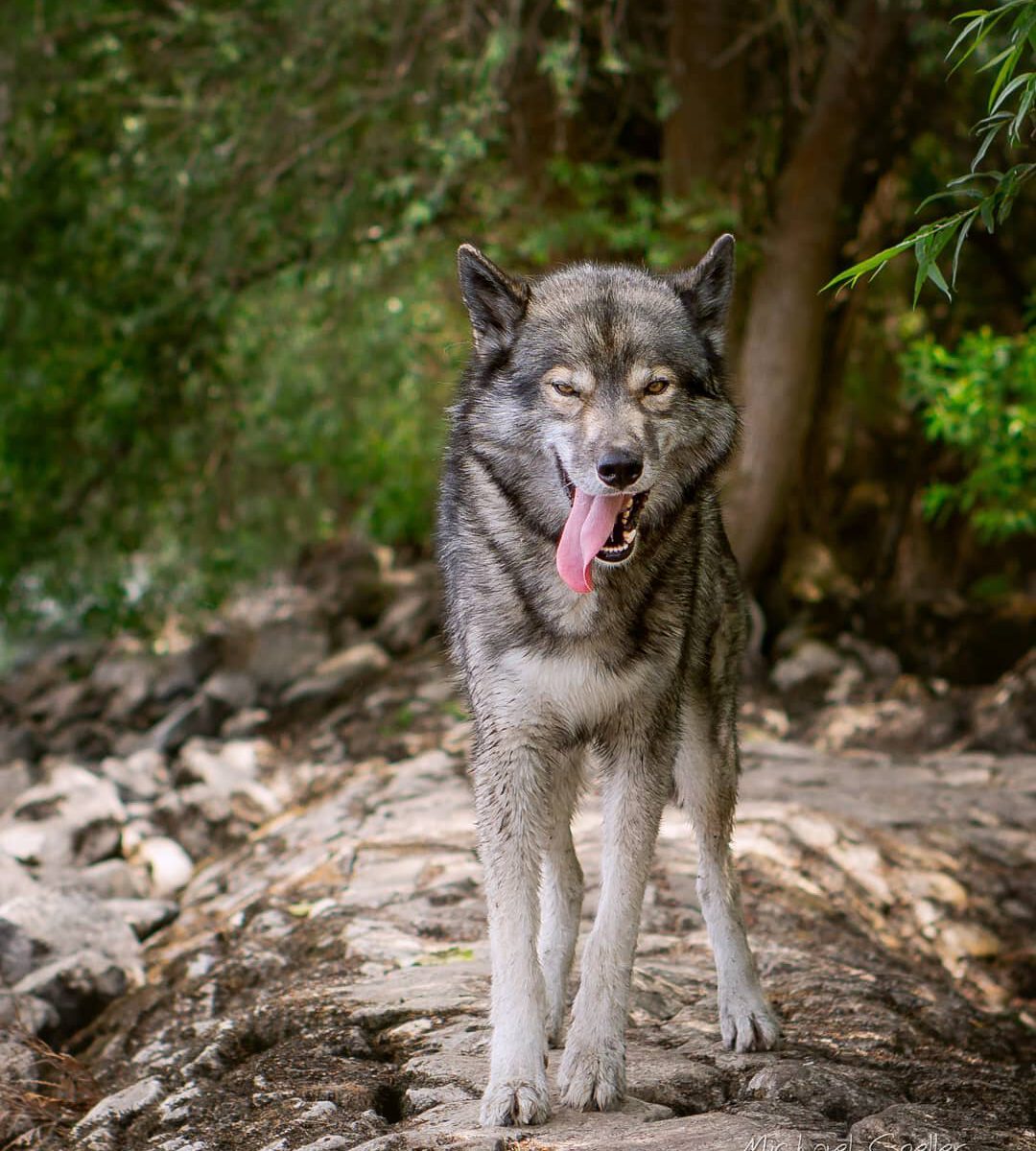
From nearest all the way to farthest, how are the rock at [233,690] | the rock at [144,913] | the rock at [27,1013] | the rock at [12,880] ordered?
1. the rock at [27,1013]
2. the rock at [12,880]
3. the rock at [144,913]
4. the rock at [233,690]

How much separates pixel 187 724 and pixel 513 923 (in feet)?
24.0

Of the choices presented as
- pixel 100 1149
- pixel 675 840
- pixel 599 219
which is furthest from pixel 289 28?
pixel 100 1149

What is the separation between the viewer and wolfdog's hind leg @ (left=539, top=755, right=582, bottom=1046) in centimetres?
414

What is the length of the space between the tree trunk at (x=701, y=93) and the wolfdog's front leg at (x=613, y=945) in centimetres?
698

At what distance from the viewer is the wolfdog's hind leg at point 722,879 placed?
4113 mm

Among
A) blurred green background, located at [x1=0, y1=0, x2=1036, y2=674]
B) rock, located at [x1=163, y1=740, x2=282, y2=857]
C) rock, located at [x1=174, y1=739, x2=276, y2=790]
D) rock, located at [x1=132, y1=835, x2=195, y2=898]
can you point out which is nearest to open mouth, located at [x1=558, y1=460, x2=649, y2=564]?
rock, located at [x1=132, y1=835, x2=195, y2=898]

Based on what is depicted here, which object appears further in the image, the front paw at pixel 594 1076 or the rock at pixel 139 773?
the rock at pixel 139 773

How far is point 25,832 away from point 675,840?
343 cm

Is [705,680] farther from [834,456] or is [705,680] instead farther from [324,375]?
[834,456]

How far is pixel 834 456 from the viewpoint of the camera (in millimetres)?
12156

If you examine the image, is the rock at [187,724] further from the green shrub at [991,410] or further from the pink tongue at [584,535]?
the pink tongue at [584,535]

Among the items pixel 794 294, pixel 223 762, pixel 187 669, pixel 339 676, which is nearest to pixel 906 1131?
pixel 223 762

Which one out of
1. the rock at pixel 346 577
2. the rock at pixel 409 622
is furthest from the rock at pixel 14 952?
the rock at pixel 346 577

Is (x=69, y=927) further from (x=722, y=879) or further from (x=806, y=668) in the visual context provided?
(x=806, y=668)
